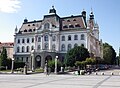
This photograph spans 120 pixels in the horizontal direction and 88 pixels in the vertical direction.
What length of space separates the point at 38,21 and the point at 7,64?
28.1 meters

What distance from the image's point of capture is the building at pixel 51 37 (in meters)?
82.9

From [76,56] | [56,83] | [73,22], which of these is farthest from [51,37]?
[56,83]

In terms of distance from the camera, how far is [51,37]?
3450 inches

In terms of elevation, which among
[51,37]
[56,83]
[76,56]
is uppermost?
[51,37]

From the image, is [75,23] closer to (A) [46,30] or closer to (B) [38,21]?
(A) [46,30]

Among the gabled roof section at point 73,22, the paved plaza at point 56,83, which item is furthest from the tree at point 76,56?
the paved plaza at point 56,83

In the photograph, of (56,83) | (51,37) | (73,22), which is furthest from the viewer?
(51,37)

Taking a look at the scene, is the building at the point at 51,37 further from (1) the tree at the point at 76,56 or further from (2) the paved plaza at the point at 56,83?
(2) the paved plaza at the point at 56,83

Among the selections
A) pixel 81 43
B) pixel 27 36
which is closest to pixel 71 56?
pixel 81 43

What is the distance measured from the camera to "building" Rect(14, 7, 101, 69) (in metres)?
82.9

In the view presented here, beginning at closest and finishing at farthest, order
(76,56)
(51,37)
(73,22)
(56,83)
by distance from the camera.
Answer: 1. (56,83)
2. (76,56)
3. (73,22)
4. (51,37)

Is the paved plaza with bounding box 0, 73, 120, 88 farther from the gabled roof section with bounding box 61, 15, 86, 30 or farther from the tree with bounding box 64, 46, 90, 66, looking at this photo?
the gabled roof section with bounding box 61, 15, 86, 30

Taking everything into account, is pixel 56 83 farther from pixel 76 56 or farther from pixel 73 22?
pixel 73 22

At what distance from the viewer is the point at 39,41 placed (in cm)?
9012
